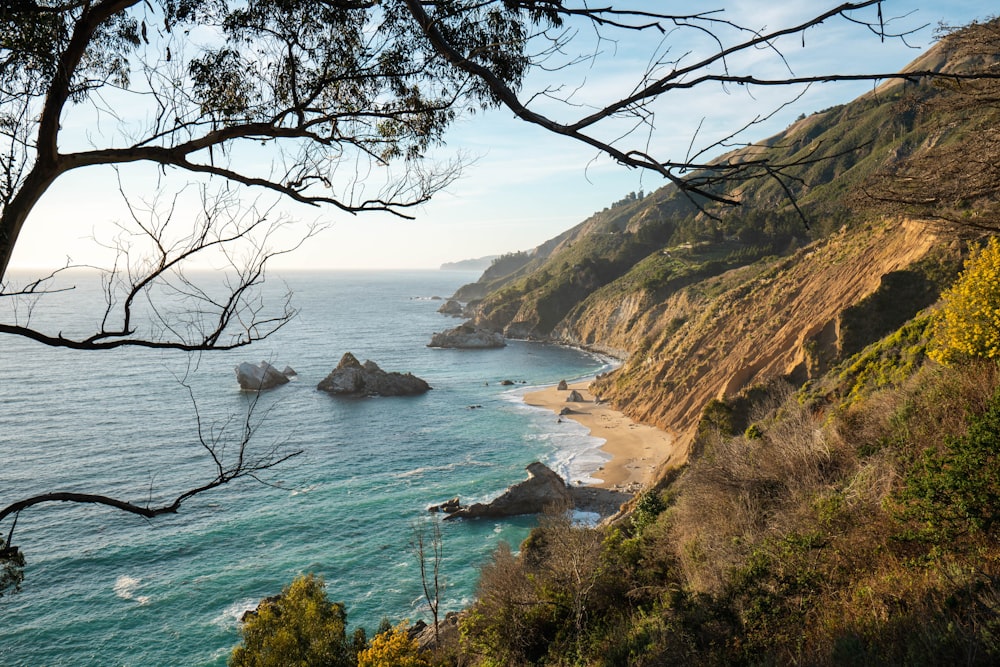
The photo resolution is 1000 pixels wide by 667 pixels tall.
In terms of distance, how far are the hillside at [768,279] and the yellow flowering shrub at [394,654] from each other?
11.4 meters

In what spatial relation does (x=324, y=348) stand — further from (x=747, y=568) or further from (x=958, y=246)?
(x=747, y=568)

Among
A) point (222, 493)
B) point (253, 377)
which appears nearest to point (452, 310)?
point (253, 377)

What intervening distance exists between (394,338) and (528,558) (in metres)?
75.0

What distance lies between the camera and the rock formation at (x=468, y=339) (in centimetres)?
8394

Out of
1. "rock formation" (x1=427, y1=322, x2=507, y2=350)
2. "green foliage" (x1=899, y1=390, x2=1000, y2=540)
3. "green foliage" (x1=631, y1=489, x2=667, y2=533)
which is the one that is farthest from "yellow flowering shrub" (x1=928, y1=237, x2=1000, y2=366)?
"rock formation" (x1=427, y1=322, x2=507, y2=350)

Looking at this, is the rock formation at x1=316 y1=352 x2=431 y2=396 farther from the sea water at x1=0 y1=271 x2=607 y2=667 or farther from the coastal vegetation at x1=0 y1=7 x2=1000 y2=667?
the coastal vegetation at x1=0 y1=7 x2=1000 y2=667

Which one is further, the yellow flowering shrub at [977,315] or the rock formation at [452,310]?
the rock formation at [452,310]

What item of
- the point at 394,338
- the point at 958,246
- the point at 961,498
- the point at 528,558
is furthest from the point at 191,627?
the point at 394,338

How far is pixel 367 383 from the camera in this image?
56562mm

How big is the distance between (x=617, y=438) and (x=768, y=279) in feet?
54.1

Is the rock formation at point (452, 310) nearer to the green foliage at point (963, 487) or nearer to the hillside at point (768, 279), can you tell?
the hillside at point (768, 279)

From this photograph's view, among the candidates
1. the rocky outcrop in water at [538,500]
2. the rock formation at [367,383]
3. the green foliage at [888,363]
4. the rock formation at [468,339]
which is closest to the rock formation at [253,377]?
the rock formation at [367,383]

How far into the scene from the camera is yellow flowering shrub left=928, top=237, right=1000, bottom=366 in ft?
36.2

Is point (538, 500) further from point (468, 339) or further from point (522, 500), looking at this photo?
point (468, 339)
